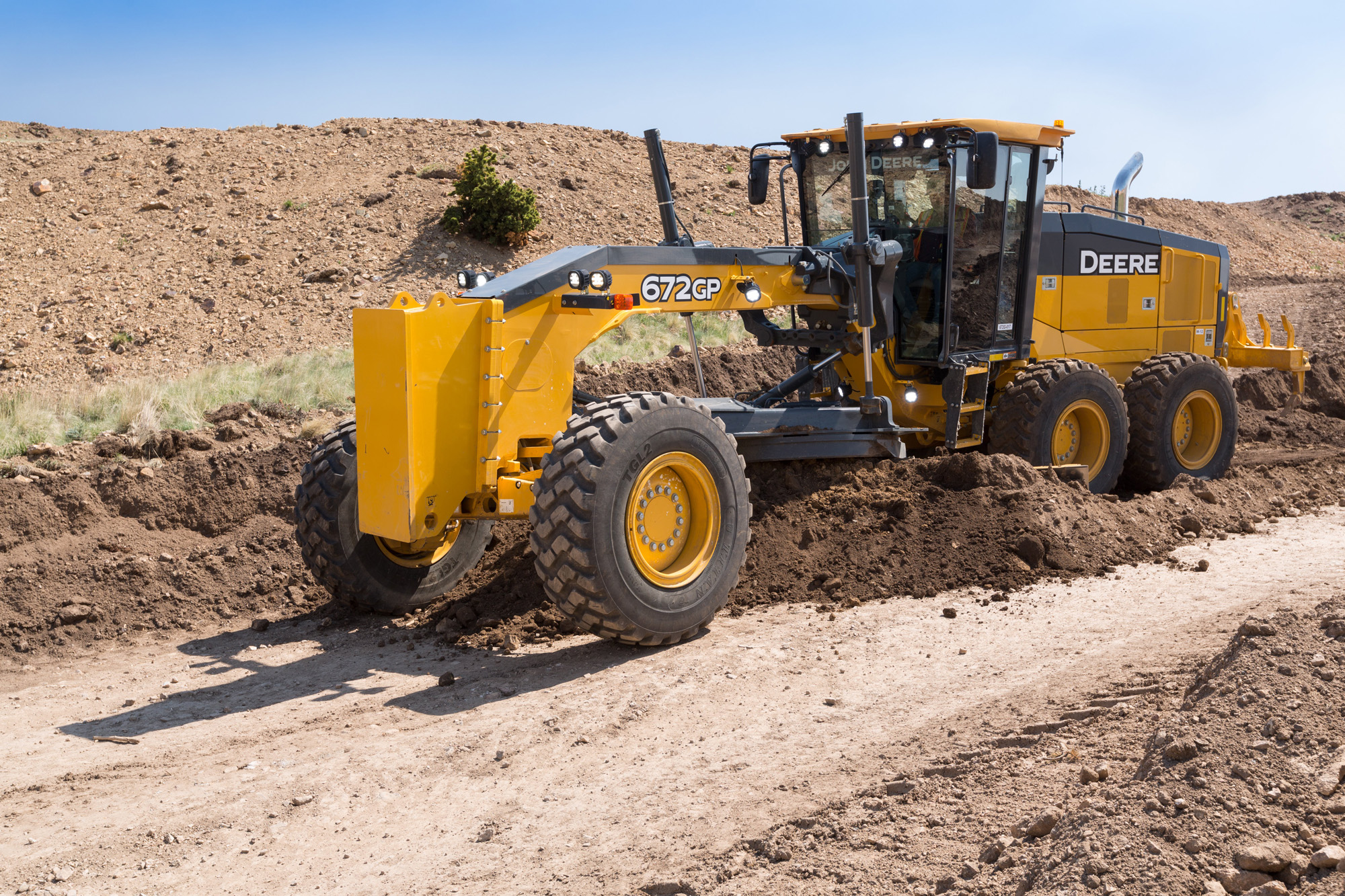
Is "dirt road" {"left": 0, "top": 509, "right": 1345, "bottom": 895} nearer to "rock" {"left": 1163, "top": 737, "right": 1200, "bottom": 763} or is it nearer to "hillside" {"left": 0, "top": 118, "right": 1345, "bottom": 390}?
"rock" {"left": 1163, "top": 737, "right": 1200, "bottom": 763}

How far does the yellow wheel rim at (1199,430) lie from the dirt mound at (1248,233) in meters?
25.2

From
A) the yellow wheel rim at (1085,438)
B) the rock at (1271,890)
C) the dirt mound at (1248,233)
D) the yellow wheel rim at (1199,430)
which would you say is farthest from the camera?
the dirt mound at (1248,233)

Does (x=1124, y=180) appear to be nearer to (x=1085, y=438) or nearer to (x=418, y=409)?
(x=1085, y=438)

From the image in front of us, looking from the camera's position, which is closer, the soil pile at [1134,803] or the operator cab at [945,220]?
the soil pile at [1134,803]

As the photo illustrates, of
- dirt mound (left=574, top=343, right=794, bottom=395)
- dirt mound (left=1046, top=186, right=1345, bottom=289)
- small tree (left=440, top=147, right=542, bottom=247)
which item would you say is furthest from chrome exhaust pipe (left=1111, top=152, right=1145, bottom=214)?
dirt mound (left=1046, top=186, right=1345, bottom=289)

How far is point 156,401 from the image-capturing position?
11.1 m

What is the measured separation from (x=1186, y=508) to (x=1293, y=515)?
1.25 metres

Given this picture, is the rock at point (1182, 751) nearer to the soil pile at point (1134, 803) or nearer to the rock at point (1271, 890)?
the soil pile at point (1134, 803)

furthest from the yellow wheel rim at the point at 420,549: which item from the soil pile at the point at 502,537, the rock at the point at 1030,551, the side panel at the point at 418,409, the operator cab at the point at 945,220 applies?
the rock at the point at 1030,551

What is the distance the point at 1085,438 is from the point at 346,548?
6303 millimetres

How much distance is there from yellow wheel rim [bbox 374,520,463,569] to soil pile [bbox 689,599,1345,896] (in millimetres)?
3674

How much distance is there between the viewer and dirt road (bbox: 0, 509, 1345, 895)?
426 centimetres

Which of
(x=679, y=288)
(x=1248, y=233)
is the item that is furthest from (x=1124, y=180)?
(x=1248, y=233)

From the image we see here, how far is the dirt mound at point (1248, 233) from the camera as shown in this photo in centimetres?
3772
